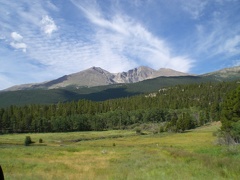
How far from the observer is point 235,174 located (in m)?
15.0

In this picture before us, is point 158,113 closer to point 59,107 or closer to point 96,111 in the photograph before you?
point 96,111

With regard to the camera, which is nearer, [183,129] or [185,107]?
[183,129]

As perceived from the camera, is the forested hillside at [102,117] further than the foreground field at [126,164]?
Yes

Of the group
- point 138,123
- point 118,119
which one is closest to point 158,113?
point 138,123

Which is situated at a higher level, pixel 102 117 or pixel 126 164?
pixel 102 117

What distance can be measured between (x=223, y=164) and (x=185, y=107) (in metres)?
176

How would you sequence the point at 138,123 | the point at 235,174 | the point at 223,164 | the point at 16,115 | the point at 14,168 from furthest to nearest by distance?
the point at 138,123, the point at 16,115, the point at 14,168, the point at 223,164, the point at 235,174

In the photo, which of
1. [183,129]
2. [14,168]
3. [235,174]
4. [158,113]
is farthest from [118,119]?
[235,174]

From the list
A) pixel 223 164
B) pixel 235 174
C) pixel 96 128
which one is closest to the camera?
pixel 235 174

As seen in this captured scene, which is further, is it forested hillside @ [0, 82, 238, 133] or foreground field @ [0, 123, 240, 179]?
forested hillside @ [0, 82, 238, 133]

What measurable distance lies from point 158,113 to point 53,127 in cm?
6453

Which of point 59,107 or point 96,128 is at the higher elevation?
point 59,107

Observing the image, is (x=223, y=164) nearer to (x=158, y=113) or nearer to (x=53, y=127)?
(x=53, y=127)

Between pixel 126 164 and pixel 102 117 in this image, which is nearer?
pixel 126 164
